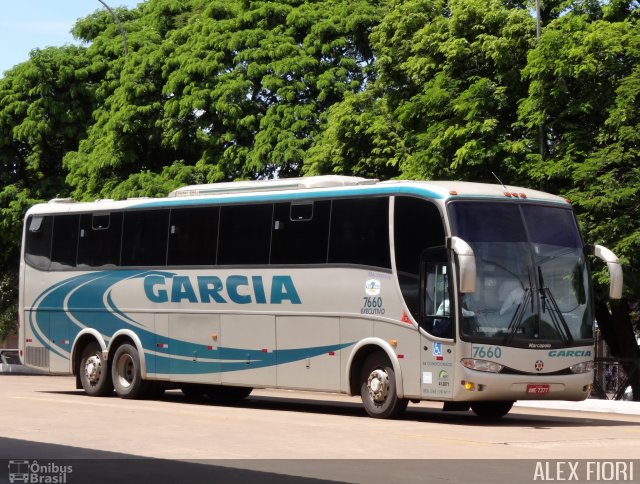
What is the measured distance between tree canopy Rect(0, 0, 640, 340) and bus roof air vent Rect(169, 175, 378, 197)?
7.32 metres

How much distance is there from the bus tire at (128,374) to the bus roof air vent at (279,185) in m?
3.08

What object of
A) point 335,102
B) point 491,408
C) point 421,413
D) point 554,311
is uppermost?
point 335,102

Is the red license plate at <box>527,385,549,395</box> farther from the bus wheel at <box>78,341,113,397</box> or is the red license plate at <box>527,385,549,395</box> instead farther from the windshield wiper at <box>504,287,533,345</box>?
the bus wheel at <box>78,341,113,397</box>

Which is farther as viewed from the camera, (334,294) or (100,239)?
(100,239)

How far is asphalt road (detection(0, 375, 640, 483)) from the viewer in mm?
12258

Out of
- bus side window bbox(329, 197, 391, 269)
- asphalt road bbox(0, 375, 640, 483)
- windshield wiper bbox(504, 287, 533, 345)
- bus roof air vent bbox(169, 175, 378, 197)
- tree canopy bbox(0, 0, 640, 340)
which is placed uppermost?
tree canopy bbox(0, 0, 640, 340)

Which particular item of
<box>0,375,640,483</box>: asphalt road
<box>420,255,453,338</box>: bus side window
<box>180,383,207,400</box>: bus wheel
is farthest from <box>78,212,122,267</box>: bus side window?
<box>420,255,453,338</box>: bus side window

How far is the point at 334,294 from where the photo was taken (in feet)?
69.0

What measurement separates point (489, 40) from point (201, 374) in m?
11.2

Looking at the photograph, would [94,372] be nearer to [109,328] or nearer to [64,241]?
[109,328]

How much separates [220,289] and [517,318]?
6045 millimetres
